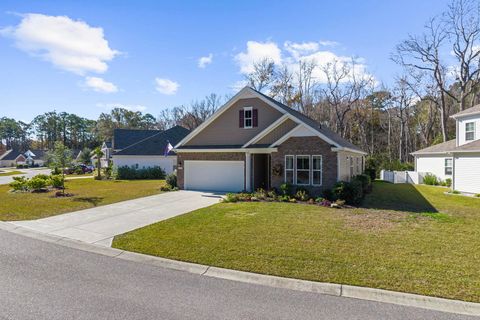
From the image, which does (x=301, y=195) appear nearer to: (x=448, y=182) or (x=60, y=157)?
(x=448, y=182)

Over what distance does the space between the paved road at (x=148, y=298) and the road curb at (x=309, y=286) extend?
0.52 feet

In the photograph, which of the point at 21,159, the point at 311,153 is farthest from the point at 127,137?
the point at 21,159

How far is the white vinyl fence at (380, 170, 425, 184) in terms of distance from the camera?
82.1 ft

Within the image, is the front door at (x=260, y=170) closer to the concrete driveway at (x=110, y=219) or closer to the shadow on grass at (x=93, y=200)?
the concrete driveway at (x=110, y=219)

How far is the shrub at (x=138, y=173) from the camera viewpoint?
102 ft

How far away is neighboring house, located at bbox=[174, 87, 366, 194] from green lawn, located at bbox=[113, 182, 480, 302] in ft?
12.8

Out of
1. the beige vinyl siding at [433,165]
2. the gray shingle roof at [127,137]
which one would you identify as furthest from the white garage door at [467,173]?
the gray shingle roof at [127,137]

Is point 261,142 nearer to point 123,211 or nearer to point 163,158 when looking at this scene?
point 123,211

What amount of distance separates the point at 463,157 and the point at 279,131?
1155 centimetres

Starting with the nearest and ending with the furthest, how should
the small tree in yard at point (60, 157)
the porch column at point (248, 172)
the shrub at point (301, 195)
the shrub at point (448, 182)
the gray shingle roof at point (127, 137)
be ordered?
the shrub at point (301, 195)
the porch column at point (248, 172)
the small tree in yard at point (60, 157)
the shrub at point (448, 182)
the gray shingle roof at point (127, 137)

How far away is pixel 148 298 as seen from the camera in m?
4.62

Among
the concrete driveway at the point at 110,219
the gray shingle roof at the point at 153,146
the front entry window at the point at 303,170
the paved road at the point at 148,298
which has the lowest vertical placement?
the paved road at the point at 148,298

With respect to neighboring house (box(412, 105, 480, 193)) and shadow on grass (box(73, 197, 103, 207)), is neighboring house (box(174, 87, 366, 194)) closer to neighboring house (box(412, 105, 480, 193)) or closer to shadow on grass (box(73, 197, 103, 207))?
Answer: shadow on grass (box(73, 197, 103, 207))

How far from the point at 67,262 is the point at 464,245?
9.44m
